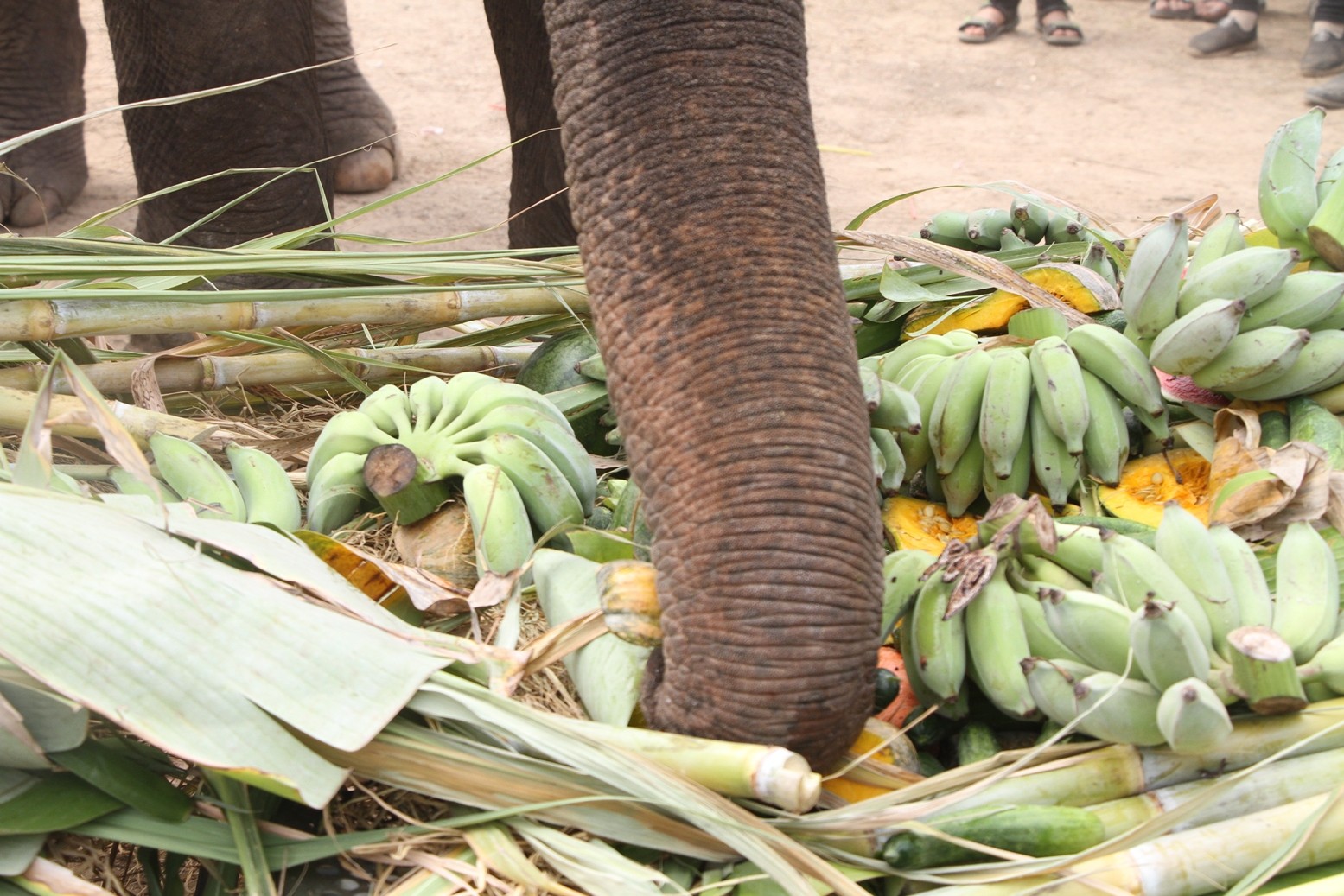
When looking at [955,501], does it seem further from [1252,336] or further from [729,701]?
[729,701]

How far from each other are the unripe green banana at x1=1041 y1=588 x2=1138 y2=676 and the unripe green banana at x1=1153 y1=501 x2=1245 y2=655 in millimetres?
81

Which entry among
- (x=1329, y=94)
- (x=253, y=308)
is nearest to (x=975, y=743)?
(x=253, y=308)

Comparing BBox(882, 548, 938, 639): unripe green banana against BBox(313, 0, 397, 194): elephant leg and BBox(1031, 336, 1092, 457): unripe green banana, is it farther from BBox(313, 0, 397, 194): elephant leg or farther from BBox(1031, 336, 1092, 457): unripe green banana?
BBox(313, 0, 397, 194): elephant leg

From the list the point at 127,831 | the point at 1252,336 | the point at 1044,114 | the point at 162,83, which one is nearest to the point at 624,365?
Result: the point at 127,831

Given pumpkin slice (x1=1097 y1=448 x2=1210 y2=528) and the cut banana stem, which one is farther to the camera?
pumpkin slice (x1=1097 y1=448 x2=1210 y2=528)

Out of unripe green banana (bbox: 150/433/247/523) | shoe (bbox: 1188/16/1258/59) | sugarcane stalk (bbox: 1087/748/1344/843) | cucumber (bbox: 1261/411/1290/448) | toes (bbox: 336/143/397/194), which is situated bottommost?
shoe (bbox: 1188/16/1258/59)

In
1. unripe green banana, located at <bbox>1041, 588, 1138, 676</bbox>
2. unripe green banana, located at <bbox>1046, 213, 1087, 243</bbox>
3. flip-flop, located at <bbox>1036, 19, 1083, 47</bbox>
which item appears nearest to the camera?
unripe green banana, located at <bbox>1041, 588, 1138, 676</bbox>

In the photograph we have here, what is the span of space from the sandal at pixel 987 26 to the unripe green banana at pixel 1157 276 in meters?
5.69

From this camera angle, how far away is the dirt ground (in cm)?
466

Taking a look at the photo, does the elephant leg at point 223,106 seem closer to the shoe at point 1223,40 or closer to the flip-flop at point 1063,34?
the flip-flop at point 1063,34

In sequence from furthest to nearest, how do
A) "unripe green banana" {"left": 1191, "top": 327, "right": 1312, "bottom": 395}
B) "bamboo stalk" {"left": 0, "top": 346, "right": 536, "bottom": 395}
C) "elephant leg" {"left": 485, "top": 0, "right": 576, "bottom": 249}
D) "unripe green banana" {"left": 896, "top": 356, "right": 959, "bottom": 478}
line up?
"elephant leg" {"left": 485, "top": 0, "right": 576, "bottom": 249} → "bamboo stalk" {"left": 0, "top": 346, "right": 536, "bottom": 395} → "unripe green banana" {"left": 896, "top": 356, "right": 959, "bottom": 478} → "unripe green banana" {"left": 1191, "top": 327, "right": 1312, "bottom": 395}

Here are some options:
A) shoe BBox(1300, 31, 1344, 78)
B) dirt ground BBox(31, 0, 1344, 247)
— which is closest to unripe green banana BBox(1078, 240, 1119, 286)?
dirt ground BBox(31, 0, 1344, 247)

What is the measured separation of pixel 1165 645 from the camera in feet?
3.30

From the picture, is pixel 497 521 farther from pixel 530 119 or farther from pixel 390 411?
pixel 530 119
